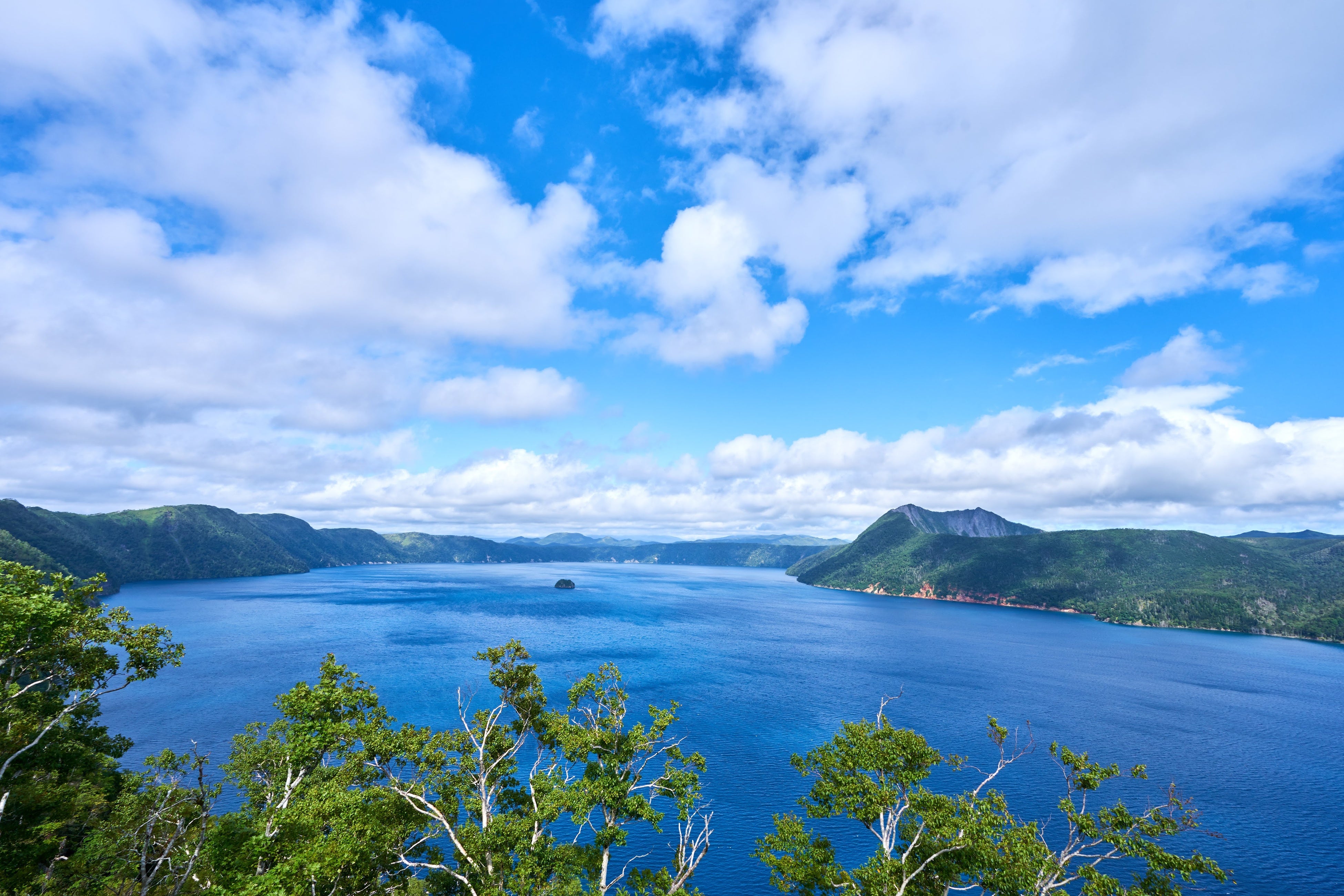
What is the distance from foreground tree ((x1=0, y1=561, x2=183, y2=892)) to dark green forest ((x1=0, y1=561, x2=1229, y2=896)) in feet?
0.50

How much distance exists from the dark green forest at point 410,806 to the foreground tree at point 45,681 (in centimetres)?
15

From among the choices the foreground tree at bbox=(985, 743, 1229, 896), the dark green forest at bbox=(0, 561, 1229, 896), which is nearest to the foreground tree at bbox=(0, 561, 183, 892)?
the dark green forest at bbox=(0, 561, 1229, 896)

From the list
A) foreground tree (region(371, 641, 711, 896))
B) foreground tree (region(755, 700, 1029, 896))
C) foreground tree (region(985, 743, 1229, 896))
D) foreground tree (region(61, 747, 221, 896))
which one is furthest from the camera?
foreground tree (region(371, 641, 711, 896))

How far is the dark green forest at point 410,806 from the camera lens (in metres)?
27.2

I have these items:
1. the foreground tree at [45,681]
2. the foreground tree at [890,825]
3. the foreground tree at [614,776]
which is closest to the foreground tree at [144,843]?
the foreground tree at [45,681]

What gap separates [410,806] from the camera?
129 feet

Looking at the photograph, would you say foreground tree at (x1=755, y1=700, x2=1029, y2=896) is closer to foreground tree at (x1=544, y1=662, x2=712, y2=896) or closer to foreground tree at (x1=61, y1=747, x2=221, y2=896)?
foreground tree at (x1=544, y1=662, x2=712, y2=896)

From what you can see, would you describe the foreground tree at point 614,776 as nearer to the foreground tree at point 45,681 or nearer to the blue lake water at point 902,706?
the foreground tree at point 45,681

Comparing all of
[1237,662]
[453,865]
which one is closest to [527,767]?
[453,865]

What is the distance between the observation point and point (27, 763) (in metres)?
33.6

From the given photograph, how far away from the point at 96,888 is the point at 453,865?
98.4ft

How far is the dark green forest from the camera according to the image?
89.3ft

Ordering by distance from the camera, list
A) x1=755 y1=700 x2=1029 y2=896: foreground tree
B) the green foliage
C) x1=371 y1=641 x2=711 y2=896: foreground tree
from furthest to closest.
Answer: x1=371 y1=641 x2=711 y2=896: foreground tree → x1=755 y1=700 x2=1029 y2=896: foreground tree → the green foliage

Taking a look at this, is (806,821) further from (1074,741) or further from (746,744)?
(1074,741)
